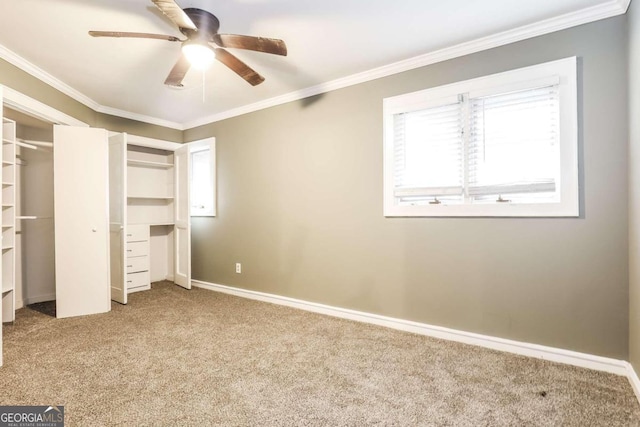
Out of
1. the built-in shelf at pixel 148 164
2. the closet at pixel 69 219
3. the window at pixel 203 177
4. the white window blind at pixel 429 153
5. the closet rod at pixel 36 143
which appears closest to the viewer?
the white window blind at pixel 429 153

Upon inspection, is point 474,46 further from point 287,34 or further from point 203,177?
point 203,177

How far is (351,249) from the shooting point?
126 inches

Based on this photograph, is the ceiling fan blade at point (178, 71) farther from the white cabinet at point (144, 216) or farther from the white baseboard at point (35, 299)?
the white baseboard at point (35, 299)

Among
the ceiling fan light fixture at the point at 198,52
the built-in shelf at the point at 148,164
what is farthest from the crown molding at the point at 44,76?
the ceiling fan light fixture at the point at 198,52

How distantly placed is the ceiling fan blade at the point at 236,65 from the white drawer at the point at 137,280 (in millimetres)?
3225

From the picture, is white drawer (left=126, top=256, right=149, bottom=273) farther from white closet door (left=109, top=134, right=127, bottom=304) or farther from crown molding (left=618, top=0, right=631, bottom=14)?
crown molding (left=618, top=0, right=631, bottom=14)

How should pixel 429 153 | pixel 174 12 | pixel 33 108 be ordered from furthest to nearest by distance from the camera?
pixel 33 108 < pixel 429 153 < pixel 174 12

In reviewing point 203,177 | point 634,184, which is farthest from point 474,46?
point 203,177

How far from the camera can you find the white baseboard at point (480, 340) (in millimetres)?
2104

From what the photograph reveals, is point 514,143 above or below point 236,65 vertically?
below

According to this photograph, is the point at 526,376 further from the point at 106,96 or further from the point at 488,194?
the point at 106,96

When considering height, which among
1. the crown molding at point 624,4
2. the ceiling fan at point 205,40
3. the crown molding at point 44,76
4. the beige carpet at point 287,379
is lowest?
the beige carpet at point 287,379

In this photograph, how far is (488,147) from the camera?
8.23 ft

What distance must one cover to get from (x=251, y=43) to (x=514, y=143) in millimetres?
2004
